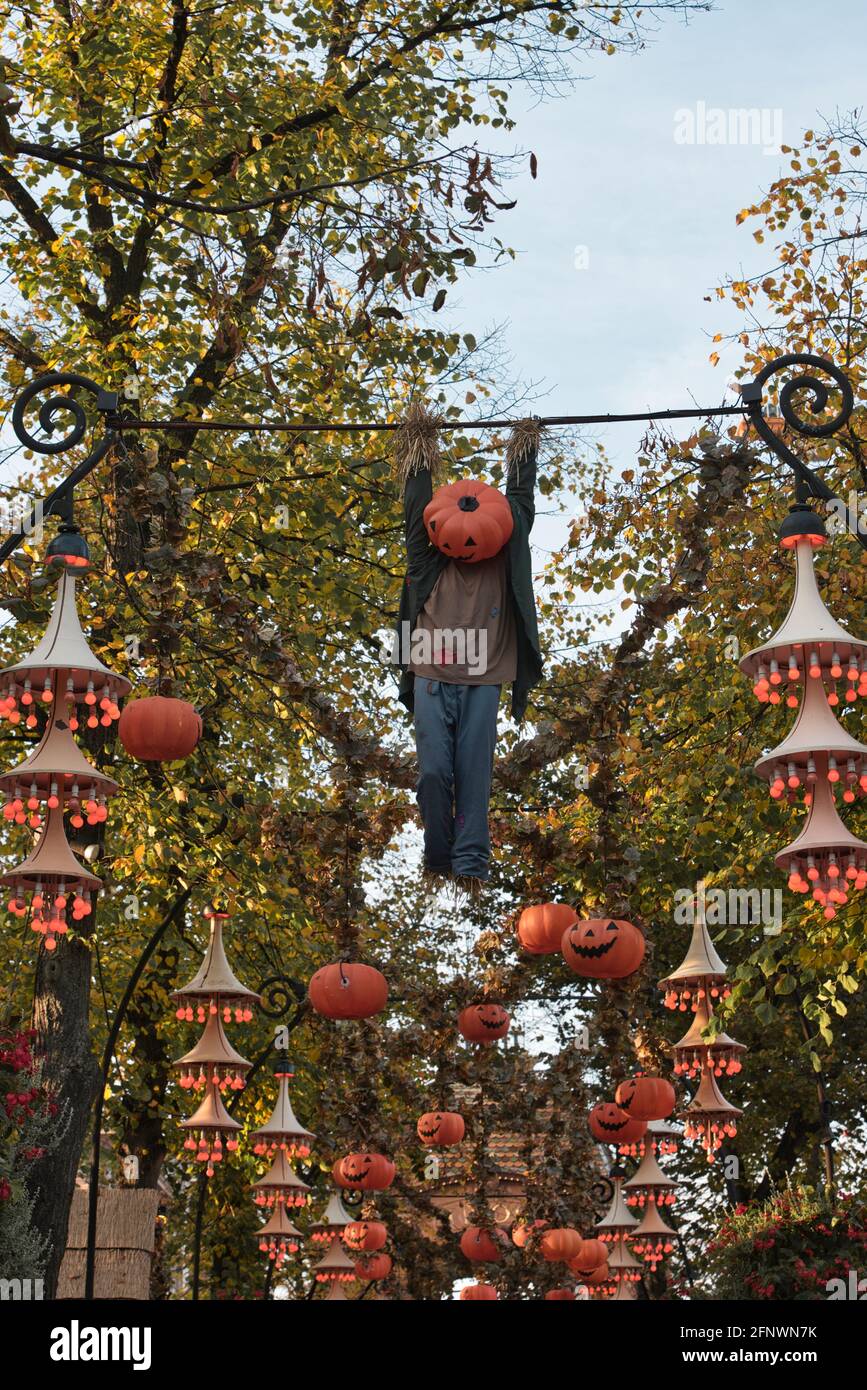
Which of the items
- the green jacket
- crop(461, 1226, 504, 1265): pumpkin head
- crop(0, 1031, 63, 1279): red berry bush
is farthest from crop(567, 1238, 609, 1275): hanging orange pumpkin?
the green jacket

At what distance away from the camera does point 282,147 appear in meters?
15.4

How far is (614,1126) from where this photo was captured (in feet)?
51.5

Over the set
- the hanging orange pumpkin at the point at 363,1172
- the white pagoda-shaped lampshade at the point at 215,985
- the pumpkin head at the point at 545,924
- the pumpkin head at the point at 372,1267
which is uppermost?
the white pagoda-shaped lampshade at the point at 215,985

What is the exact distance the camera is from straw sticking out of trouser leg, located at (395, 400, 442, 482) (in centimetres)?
896

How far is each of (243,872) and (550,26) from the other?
330 inches

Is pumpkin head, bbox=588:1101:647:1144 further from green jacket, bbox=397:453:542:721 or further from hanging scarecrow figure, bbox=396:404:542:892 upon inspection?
Answer: green jacket, bbox=397:453:542:721

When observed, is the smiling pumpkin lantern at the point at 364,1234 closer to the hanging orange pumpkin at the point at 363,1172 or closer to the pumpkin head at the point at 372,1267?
the hanging orange pumpkin at the point at 363,1172

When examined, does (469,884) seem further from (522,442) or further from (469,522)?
(522,442)

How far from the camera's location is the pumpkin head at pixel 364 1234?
14992 millimetres

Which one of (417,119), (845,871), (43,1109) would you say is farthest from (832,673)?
(417,119)

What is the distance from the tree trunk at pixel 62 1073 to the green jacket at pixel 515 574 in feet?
22.0

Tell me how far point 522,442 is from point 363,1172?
7.57m

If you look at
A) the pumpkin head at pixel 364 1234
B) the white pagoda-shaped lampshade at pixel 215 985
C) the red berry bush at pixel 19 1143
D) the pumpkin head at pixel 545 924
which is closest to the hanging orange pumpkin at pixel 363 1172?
the pumpkin head at pixel 364 1234

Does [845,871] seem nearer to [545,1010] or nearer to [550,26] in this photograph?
[550,26]
